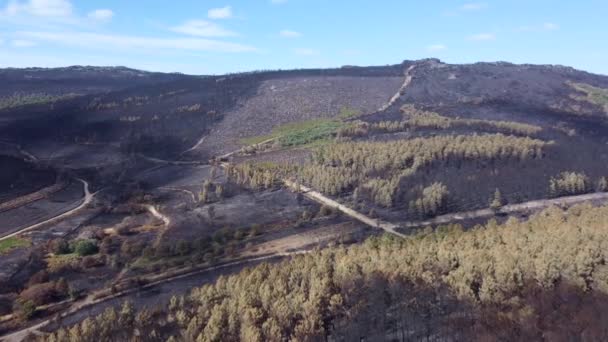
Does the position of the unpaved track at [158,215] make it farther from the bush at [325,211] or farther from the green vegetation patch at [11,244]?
the bush at [325,211]

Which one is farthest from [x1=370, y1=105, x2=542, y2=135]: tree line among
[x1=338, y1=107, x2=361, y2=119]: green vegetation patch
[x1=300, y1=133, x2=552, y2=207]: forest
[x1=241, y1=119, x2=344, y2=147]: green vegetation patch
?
[x1=338, y1=107, x2=361, y2=119]: green vegetation patch

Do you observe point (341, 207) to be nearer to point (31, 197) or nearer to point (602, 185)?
point (602, 185)

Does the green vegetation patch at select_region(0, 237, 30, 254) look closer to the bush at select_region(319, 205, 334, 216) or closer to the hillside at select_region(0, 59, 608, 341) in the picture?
the hillside at select_region(0, 59, 608, 341)

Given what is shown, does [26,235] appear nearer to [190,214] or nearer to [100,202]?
[100,202]

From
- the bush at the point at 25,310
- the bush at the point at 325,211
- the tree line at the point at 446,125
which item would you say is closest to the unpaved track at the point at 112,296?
the bush at the point at 25,310

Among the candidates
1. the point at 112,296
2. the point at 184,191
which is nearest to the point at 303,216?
the point at 184,191

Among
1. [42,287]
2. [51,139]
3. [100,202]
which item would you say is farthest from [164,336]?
[51,139]
